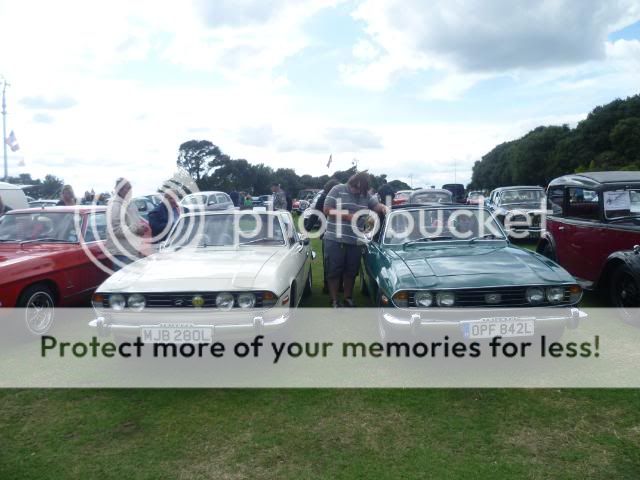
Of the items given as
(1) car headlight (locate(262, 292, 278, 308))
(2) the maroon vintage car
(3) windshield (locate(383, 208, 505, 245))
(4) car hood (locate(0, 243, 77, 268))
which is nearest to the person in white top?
(4) car hood (locate(0, 243, 77, 268))

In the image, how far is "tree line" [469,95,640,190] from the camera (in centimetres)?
4397

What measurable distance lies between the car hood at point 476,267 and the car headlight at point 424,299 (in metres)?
0.09

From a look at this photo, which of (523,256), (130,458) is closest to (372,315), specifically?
(523,256)

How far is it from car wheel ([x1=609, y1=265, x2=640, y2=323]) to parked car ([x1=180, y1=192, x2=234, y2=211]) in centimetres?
1518

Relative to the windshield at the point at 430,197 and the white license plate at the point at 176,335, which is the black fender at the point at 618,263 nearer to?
the white license plate at the point at 176,335

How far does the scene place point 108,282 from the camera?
4746mm

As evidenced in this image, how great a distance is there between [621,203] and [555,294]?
2844mm

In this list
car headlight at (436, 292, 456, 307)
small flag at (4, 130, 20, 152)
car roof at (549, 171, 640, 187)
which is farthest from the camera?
small flag at (4, 130, 20, 152)

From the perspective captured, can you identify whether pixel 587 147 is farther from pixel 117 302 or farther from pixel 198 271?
A: pixel 117 302

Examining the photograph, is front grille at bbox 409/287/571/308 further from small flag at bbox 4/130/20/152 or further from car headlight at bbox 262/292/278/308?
small flag at bbox 4/130/20/152

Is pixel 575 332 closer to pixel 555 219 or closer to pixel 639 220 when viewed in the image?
pixel 639 220

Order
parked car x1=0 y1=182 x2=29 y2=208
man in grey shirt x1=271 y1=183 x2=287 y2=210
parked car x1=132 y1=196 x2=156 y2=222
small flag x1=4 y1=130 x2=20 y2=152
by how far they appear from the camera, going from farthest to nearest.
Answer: small flag x1=4 y1=130 x2=20 y2=152 → parked car x1=132 y1=196 x2=156 y2=222 → man in grey shirt x1=271 y1=183 x2=287 y2=210 → parked car x1=0 y1=182 x2=29 y2=208

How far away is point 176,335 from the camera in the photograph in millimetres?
4348

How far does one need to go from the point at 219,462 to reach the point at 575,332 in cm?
416
